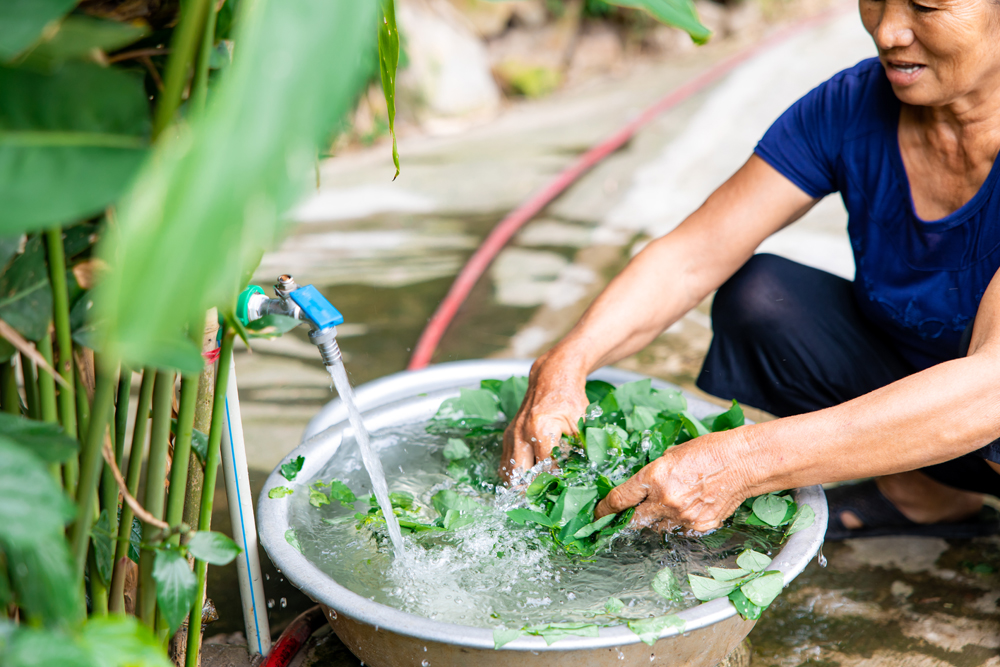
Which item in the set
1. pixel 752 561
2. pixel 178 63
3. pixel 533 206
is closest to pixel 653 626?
pixel 752 561

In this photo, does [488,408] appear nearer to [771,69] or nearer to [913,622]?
[913,622]

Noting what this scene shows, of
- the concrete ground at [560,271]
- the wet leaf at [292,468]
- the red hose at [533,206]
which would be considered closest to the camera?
the wet leaf at [292,468]

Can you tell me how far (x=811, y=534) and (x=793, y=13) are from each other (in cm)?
936

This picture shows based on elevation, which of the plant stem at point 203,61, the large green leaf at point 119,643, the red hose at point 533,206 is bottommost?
the red hose at point 533,206

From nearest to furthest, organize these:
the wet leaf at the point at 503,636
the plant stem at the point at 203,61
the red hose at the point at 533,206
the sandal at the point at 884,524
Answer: the plant stem at the point at 203,61 → the wet leaf at the point at 503,636 → the sandal at the point at 884,524 → the red hose at the point at 533,206

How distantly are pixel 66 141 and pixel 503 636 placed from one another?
2.33 feet

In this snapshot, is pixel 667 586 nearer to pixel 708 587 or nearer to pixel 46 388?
pixel 708 587

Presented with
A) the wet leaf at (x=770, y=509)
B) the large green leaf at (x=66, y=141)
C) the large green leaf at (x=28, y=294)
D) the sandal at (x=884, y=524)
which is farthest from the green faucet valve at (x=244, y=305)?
the sandal at (x=884, y=524)

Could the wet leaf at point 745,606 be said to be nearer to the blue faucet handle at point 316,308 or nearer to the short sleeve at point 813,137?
the blue faucet handle at point 316,308

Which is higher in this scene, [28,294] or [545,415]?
[28,294]

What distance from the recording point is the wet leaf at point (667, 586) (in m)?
1.14

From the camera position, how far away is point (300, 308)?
110 cm

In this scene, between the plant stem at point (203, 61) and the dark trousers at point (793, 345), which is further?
the dark trousers at point (793, 345)

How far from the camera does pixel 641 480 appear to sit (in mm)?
1157
